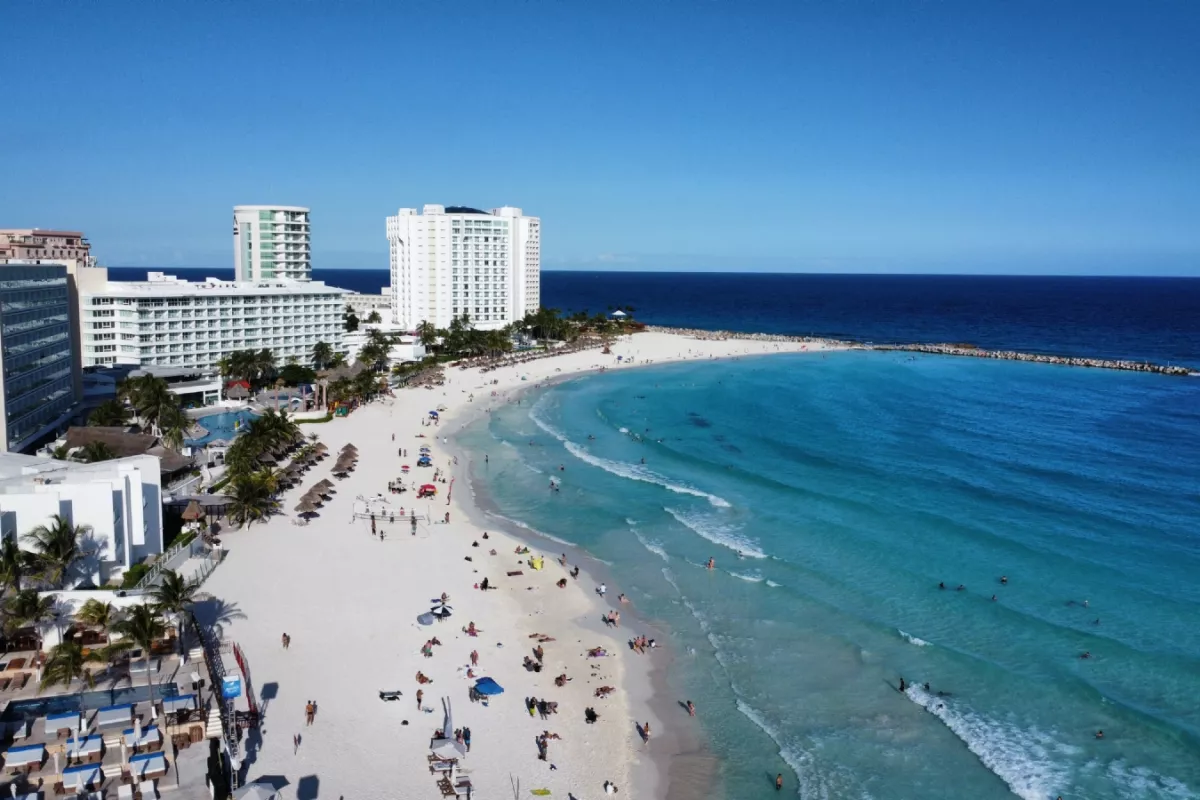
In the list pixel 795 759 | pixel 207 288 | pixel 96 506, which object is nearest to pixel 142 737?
pixel 96 506

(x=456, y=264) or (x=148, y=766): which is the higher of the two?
(x=456, y=264)

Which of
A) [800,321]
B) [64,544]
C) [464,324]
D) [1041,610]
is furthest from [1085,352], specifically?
[64,544]

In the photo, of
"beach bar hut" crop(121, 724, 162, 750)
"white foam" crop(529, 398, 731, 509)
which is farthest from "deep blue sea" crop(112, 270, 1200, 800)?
"beach bar hut" crop(121, 724, 162, 750)

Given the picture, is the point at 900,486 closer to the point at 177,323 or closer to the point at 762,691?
the point at 762,691

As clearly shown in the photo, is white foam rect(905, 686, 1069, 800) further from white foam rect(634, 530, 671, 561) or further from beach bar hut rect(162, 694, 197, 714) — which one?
beach bar hut rect(162, 694, 197, 714)

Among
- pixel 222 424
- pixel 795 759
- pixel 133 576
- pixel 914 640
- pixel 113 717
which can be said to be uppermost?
pixel 222 424

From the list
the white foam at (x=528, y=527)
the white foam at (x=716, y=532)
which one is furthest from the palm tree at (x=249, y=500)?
the white foam at (x=716, y=532)

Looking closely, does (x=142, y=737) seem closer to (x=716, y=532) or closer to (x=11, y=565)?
(x=11, y=565)
